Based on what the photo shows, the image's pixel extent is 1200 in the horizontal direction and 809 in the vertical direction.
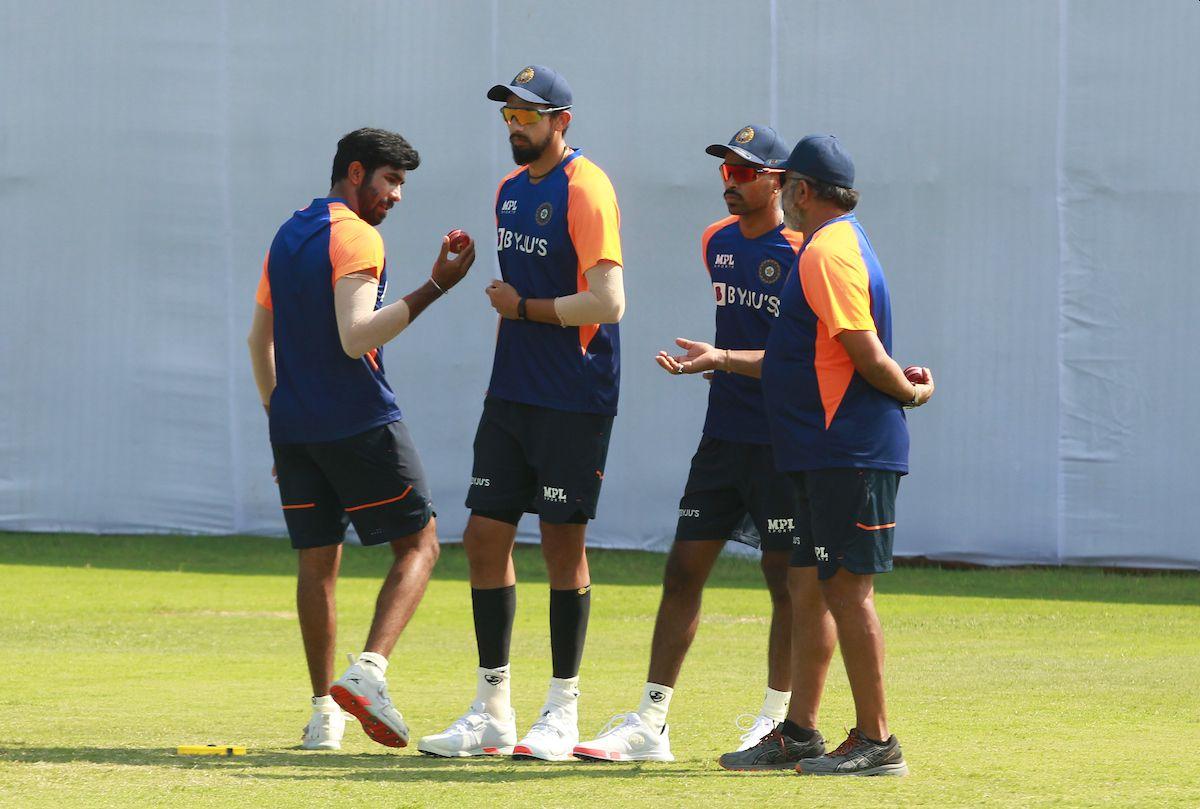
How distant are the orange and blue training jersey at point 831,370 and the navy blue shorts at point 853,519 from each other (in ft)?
0.13

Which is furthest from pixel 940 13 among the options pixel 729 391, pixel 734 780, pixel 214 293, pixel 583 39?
pixel 734 780

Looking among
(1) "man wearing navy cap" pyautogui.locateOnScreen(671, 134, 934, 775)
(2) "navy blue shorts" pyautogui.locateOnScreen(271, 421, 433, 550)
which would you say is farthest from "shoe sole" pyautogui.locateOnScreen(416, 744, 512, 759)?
(1) "man wearing navy cap" pyautogui.locateOnScreen(671, 134, 934, 775)

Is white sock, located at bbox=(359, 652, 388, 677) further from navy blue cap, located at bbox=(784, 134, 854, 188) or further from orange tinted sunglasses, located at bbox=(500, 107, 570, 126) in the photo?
navy blue cap, located at bbox=(784, 134, 854, 188)

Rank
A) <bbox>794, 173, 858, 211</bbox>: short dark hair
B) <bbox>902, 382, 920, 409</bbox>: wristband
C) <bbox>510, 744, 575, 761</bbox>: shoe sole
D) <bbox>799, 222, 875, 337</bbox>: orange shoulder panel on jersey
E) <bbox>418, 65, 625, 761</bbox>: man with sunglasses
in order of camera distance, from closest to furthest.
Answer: <bbox>799, 222, 875, 337</bbox>: orange shoulder panel on jersey < <bbox>902, 382, 920, 409</bbox>: wristband < <bbox>794, 173, 858, 211</bbox>: short dark hair < <bbox>510, 744, 575, 761</bbox>: shoe sole < <bbox>418, 65, 625, 761</bbox>: man with sunglasses

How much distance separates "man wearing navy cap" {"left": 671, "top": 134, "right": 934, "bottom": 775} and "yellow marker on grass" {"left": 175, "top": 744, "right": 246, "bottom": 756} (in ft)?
6.08

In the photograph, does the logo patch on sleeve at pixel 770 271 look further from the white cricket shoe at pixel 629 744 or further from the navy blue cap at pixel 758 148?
the white cricket shoe at pixel 629 744

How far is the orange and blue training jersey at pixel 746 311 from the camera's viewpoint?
239 inches

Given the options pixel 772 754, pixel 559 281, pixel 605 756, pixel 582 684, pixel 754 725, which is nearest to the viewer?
pixel 772 754

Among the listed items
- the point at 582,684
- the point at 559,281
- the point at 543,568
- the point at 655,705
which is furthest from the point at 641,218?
the point at 655,705

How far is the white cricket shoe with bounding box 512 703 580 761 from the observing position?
5711 mm

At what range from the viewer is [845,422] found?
5.28m

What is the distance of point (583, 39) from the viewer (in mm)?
14406

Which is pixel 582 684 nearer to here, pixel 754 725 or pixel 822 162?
pixel 754 725

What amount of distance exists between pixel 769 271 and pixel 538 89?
1030mm
